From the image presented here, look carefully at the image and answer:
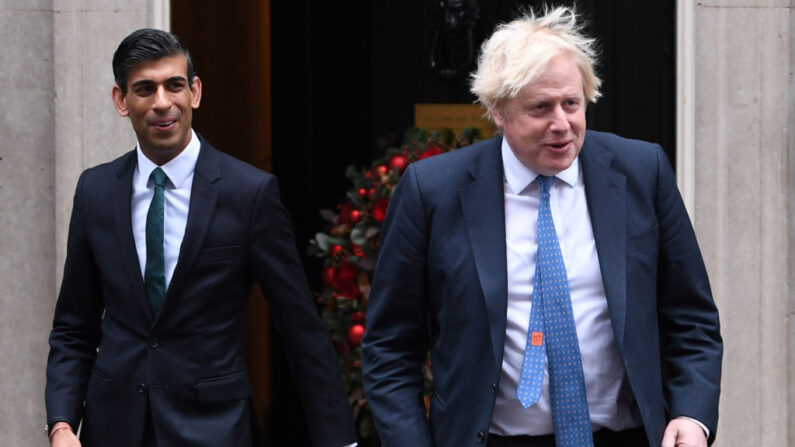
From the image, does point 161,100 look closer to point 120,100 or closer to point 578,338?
point 120,100

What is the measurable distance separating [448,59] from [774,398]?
2342mm

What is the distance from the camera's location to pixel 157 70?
3.98m

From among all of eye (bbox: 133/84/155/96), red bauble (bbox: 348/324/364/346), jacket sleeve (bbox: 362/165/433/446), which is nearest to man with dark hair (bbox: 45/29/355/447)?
eye (bbox: 133/84/155/96)

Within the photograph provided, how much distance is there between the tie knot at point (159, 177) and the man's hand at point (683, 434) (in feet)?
5.45

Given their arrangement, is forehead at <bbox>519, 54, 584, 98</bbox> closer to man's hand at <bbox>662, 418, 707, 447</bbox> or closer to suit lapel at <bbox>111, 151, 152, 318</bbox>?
man's hand at <bbox>662, 418, 707, 447</bbox>

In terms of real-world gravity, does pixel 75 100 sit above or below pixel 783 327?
above

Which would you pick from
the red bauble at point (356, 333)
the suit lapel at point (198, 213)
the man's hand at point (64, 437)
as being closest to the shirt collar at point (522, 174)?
the suit lapel at point (198, 213)

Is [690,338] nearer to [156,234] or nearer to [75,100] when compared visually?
[156,234]

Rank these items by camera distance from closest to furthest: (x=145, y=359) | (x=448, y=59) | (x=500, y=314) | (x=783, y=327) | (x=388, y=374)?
(x=500, y=314) < (x=388, y=374) < (x=145, y=359) < (x=783, y=327) < (x=448, y=59)

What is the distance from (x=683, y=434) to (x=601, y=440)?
0.66 feet

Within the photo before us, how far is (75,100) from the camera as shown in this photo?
19.2 feet

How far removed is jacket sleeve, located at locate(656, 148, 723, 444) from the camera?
11.1 feet

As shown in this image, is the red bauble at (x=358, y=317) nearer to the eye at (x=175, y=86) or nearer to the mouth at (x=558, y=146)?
the eye at (x=175, y=86)

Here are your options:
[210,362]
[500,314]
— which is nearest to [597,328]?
[500,314]
